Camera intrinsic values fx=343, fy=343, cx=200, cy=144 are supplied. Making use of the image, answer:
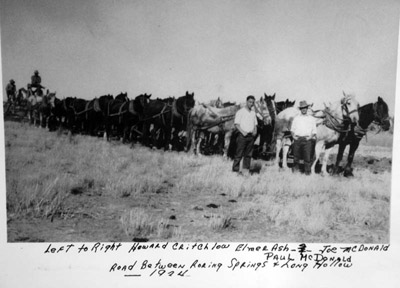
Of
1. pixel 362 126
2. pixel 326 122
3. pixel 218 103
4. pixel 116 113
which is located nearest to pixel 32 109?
pixel 116 113

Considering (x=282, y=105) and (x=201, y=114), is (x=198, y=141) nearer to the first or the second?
(x=201, y=114)

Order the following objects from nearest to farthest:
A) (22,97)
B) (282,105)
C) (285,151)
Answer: (22,97)
(282,105)
(285,151)

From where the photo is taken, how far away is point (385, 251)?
2.34 meters

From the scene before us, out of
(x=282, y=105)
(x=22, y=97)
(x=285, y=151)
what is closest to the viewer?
(x=22, y=97)

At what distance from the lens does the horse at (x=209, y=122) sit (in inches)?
92.5

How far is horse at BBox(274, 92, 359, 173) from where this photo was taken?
2.35 meters

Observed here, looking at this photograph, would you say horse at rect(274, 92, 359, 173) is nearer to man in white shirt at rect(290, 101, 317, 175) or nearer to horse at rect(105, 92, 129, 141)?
man in white shirt at rect(290, 101, 317, 175)

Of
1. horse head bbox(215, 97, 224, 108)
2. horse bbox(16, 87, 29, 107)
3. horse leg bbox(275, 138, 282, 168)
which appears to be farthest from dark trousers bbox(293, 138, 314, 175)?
horse bbox(16, 87, 29, 107)

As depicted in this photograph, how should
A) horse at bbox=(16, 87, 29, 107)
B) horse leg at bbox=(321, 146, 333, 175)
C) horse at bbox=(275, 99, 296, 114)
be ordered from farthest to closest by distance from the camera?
horse leg at bbox=(321, 146, 333, 175) < horse at bbox=(275, 99, 296, 114) < horse at bbox=(16, 87, 29, 107)

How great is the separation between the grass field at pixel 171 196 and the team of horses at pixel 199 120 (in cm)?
9

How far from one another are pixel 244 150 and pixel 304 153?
1.40 feet

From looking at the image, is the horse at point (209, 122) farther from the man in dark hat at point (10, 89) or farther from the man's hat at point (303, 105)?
the man in dark hat at point (10, 89)

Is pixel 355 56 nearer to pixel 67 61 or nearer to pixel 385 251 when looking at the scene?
pixel 385 251

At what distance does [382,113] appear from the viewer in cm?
234
